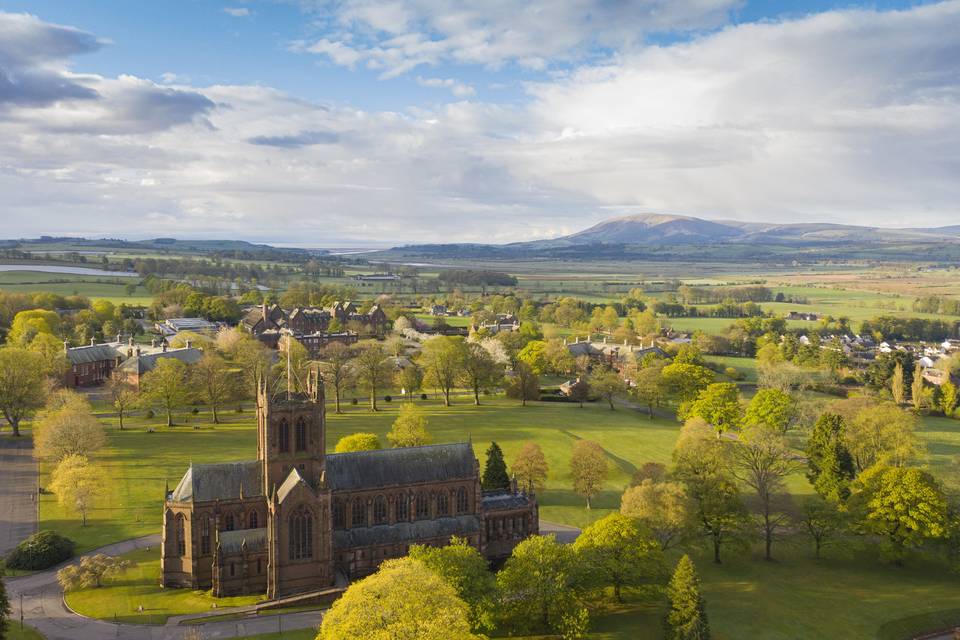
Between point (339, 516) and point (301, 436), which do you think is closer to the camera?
point (301, 436)

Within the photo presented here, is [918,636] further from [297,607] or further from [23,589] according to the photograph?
[23,589]

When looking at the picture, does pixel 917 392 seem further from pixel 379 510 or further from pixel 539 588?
pixel 379 510

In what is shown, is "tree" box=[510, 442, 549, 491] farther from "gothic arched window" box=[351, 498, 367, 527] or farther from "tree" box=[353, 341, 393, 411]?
"tree" box=[353, 341, 393, 411]

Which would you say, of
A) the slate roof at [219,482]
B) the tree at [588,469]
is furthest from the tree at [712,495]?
the slate roof at [219,482]

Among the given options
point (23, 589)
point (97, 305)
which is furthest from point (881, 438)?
point (97, 305)

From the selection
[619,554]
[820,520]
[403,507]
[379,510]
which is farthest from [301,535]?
[820,520]

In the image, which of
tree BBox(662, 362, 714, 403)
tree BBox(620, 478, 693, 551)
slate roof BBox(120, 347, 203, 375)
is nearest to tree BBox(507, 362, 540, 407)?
tree BBox(662, 362, 714, 403)
